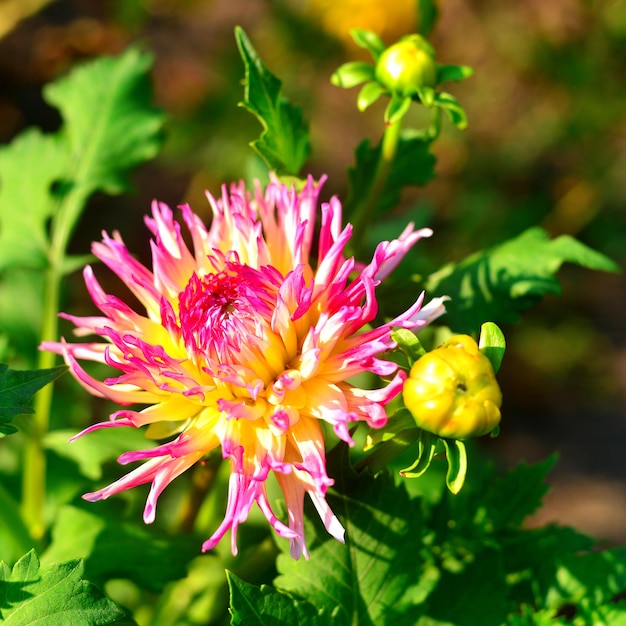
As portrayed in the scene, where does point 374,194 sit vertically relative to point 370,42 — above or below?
below

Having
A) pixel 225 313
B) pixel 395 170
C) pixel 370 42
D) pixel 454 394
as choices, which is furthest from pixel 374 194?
pixel 454 394

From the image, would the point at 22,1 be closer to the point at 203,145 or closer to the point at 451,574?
the point at 203,145

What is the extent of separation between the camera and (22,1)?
2.90m

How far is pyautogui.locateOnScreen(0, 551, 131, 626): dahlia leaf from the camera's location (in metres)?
0.93

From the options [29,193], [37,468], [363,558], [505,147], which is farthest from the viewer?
[505,147]

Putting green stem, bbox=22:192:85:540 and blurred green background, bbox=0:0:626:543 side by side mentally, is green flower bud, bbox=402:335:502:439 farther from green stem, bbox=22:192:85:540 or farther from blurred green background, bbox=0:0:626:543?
blurred green background, bbox=0:0:626:543

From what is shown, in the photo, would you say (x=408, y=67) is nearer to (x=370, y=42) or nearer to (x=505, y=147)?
(x=370, y=42)

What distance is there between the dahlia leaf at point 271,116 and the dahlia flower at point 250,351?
0.10m

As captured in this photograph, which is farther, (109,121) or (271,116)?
(109,121)

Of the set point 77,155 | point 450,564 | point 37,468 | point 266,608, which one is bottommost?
point 450,564

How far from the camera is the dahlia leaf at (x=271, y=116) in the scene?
44.3 inches

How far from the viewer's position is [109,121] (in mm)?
1665

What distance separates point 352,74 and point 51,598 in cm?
84

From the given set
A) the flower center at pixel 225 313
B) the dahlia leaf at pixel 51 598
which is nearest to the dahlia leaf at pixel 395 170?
the flower center at pixel 225 313
